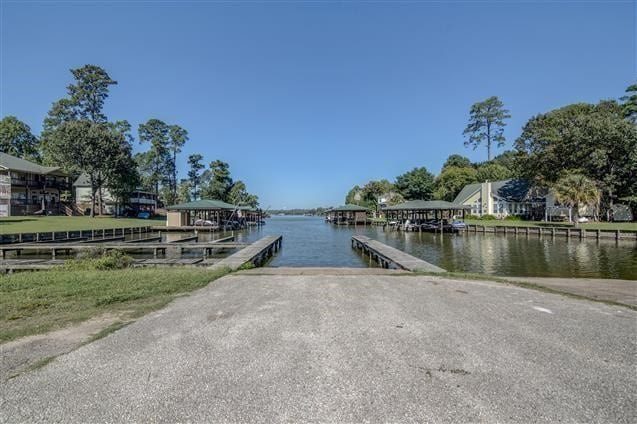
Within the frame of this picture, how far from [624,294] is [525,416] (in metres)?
7.89

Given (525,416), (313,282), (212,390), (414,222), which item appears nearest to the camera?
(525,416)

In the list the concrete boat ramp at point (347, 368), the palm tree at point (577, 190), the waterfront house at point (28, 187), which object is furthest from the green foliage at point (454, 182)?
the waterfront house at point (28, 187)

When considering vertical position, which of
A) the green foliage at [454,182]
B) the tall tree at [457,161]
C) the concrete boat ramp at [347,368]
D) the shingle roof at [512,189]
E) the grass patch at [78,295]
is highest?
the tall tree at [457,161]

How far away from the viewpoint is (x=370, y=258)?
72.0 feet

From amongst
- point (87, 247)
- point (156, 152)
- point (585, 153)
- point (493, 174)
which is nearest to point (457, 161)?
point (493, 174)

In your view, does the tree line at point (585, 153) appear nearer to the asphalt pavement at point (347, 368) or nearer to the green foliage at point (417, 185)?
the green foliage at point (417, 185)

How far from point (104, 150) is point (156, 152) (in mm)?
21880

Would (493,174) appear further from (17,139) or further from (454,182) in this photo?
(17,139)

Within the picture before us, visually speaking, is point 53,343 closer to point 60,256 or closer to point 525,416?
point 525,416

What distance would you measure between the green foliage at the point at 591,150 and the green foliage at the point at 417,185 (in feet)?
84.0

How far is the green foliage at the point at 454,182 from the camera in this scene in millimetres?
67812

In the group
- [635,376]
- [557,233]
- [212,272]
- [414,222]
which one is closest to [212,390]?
[635,376]

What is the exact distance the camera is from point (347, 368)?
Result: 3.88m

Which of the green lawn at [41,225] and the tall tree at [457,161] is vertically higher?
the tall tree at [457,161]
